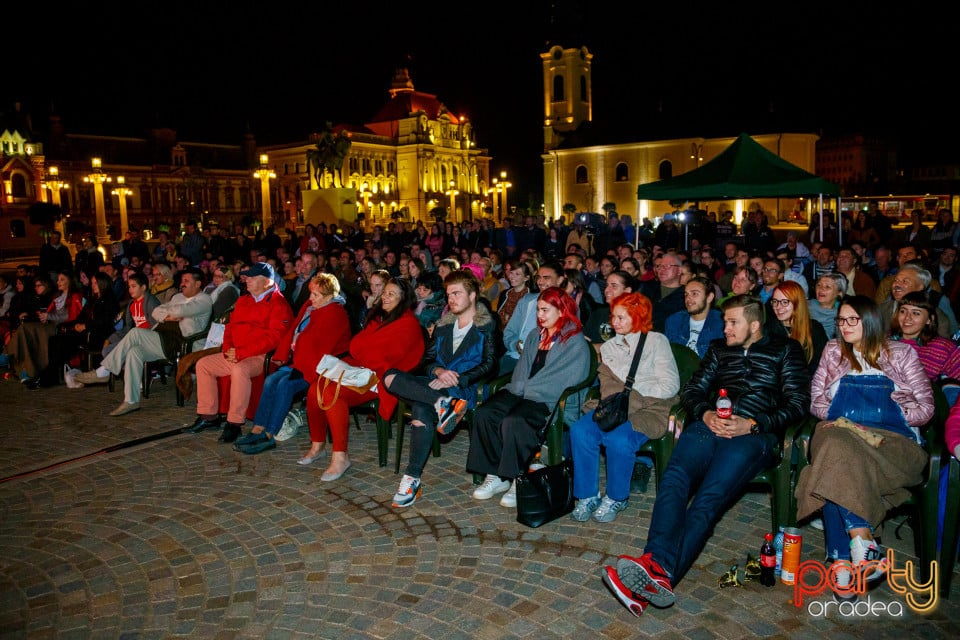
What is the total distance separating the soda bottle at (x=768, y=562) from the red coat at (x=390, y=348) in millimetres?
3079

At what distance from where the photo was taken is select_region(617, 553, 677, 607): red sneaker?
11.2ft

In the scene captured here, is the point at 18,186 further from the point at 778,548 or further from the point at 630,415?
the point at 778,548

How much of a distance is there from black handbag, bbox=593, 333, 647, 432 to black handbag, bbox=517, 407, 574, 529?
443mm

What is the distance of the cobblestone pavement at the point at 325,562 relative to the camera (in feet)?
11.1

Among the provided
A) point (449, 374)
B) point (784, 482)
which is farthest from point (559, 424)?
point (784, 482)

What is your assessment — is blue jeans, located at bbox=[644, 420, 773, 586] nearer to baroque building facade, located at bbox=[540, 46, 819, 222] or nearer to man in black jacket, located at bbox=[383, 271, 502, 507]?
man in black jacket, located at bbox=[383, 271, 502, 507]

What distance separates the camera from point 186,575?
156 inches

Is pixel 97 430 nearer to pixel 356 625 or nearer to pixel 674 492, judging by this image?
pixel 356 625

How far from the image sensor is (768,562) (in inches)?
142

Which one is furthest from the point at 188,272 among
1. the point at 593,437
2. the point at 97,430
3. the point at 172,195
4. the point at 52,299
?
the point at 172,195

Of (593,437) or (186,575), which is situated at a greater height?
(593,437)

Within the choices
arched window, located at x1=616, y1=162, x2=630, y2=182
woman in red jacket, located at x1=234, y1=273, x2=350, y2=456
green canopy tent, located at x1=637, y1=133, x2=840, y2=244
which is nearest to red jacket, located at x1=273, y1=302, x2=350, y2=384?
woman in red jacket, located at x1=234, y1=273, x2=350, y2=456

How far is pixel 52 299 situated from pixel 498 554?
870 centimetres

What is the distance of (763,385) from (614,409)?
971mm
